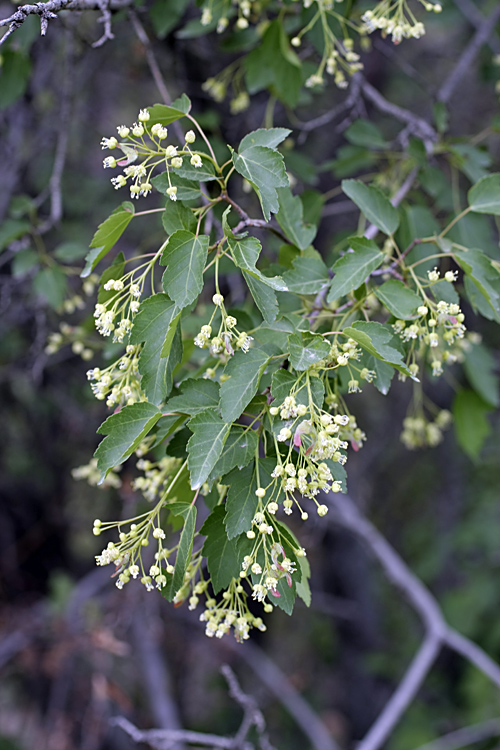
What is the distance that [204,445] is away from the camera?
1.03 metres

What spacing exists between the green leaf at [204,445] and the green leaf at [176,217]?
380 millimetres

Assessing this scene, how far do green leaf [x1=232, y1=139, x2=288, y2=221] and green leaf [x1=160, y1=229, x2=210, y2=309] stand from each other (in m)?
0.16

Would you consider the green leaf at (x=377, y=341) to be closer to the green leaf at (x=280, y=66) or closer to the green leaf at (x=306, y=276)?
the green leaf at (x=306, y=276)

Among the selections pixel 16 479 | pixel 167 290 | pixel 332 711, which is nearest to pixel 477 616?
pixel 332 711

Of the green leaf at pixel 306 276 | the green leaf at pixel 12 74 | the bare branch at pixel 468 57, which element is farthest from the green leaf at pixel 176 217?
the bare branch at pixel 468 57

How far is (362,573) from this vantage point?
Answer: 15.9ft

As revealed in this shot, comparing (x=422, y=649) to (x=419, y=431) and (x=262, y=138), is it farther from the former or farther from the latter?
(x=262, y=138)

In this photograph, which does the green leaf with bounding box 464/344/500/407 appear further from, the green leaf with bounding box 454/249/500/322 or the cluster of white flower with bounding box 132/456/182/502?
the cluster of white flower with bounding box 132/456/182/502

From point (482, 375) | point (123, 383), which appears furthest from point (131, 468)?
point (123, 383)

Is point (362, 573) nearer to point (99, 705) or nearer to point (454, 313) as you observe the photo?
point (99, 705)

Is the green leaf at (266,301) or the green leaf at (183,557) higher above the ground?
the green leaf at (266,301)

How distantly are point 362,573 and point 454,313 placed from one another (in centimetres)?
418

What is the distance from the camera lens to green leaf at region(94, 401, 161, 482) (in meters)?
1.08

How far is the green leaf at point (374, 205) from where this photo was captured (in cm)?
146
